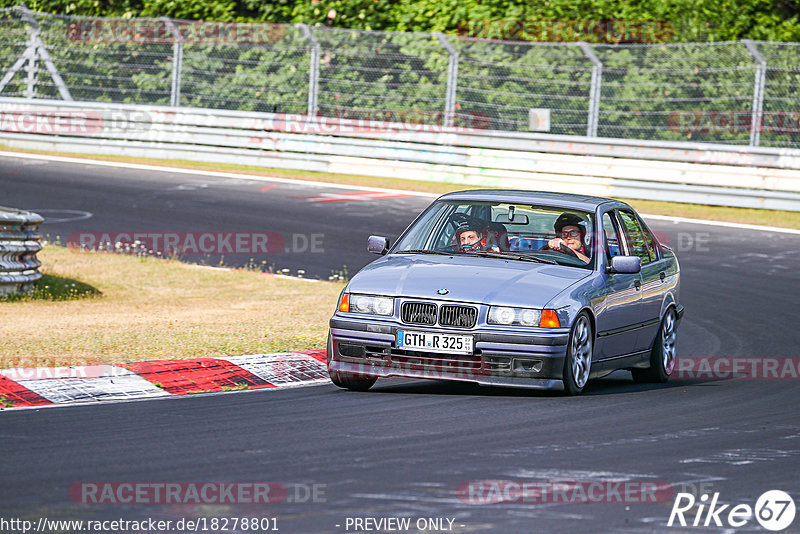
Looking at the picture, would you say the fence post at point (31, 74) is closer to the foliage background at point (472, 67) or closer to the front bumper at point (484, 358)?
the foliage background at point (472, 67)

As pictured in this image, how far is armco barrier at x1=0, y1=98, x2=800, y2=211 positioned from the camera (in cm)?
2228

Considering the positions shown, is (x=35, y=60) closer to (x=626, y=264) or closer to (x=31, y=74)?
(x=31, y=74)

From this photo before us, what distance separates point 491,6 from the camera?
1132 inches

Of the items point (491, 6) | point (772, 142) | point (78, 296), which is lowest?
point (78, 296)

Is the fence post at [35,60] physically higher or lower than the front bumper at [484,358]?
higher

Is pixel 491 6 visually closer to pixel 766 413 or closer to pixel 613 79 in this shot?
pixel 613 79

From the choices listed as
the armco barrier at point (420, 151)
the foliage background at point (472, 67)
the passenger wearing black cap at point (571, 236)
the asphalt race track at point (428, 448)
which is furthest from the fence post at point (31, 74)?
Answer: the passenger wearing black cap at point (571, 236)

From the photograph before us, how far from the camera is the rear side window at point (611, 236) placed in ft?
34.1

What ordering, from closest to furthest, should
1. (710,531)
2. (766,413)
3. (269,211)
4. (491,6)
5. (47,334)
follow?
1. (710,531)
2. (766,413)
3. (47,334)
4. (269,211)
5. (491,6)

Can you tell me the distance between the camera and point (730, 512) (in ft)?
19.5

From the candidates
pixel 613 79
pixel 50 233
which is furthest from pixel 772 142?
pixel 50 233

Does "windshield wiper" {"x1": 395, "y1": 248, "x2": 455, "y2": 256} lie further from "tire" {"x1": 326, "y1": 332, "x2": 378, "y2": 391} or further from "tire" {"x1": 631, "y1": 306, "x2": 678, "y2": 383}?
"tire" {"x1": 631, "y1": 306, "x2": 678, "y2": 383}

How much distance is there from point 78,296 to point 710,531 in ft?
32.9

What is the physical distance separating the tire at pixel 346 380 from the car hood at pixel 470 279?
476 millimetres
